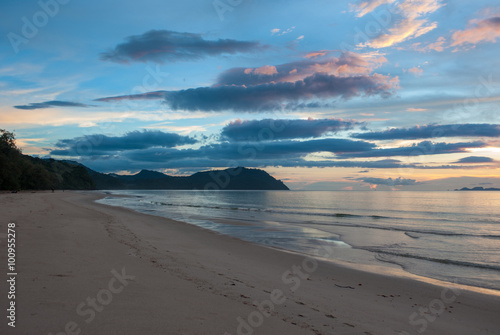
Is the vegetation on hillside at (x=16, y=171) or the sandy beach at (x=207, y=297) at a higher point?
the vegetation on hillside at (x=16, y=171)

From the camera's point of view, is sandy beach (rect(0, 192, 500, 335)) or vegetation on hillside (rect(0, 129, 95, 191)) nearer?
sandy beach (rect(0, 192, 500, 335))

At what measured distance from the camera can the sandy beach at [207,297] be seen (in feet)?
15.8

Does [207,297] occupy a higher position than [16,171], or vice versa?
[16,171]

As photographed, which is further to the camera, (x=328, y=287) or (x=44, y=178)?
(x=44, y=178)

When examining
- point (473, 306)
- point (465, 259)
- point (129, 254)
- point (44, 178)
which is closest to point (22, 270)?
point (129, 254)

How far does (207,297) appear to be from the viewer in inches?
251

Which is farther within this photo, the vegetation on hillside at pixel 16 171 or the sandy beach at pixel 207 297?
the vegetation on hillside at pixel 16 171

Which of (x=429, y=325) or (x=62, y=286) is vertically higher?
(x=62, y=286)

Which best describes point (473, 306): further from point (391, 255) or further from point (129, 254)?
point (129, 254)

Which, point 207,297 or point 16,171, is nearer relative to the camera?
point 207,297

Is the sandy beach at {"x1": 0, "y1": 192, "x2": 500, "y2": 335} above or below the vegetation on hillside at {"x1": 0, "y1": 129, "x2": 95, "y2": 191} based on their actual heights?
below

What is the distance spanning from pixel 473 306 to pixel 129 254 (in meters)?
10.8

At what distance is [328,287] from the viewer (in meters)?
9.33

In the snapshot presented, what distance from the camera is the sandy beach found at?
4.82 metres
